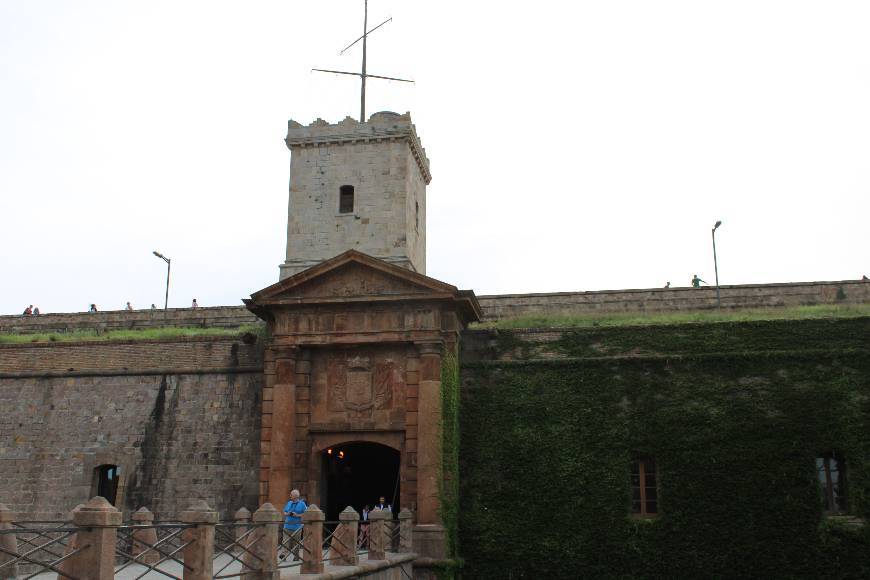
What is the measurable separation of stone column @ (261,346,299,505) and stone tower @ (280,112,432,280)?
8.80 m

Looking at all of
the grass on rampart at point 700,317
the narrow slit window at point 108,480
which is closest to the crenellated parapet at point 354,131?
the grass on rampart at point 700,317

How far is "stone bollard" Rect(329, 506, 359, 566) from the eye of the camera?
15.6 metres

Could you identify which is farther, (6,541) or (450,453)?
(450,453)

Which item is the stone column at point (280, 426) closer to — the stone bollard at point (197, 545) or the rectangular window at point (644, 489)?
the rectangular window at point (644, 489)

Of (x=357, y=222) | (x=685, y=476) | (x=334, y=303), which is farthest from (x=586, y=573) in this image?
(x=357, y=222)

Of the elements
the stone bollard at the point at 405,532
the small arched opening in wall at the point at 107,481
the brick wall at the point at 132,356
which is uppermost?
the brick wall at the point at 132,356

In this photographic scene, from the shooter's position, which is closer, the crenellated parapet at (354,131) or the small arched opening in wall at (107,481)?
the small arched opening in wall at (107,481)

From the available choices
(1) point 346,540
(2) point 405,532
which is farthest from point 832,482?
(1) point 346,540

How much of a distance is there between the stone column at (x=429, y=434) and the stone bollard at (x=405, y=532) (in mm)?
768

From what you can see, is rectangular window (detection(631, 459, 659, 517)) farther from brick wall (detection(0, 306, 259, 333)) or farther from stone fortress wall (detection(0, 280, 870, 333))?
brick wall (detection(0, 306, 259, 333))

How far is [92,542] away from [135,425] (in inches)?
603

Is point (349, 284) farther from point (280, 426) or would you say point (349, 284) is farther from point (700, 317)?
point (700, 317)

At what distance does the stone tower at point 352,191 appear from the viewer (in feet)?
102

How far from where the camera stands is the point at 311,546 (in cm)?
1429
